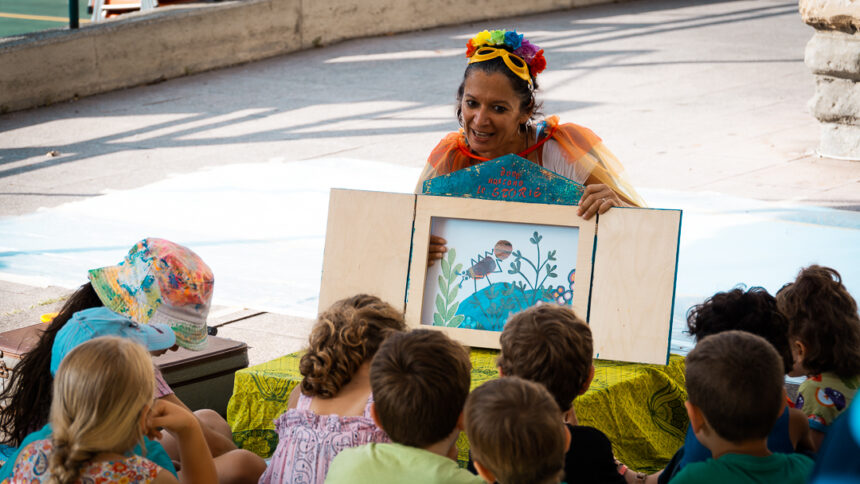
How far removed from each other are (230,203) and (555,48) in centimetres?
823

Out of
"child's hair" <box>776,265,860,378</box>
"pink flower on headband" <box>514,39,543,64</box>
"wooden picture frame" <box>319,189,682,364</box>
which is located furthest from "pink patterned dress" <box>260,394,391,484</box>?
"pink flower on headband" <box>514,39,543,64</box>

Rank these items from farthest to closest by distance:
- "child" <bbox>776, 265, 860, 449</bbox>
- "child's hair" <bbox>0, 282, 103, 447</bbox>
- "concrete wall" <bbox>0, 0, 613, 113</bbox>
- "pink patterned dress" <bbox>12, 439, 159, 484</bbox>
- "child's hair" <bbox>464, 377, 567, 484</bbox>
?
"concrete wall" <bbox>0, 0, 613, 113</bbox>
"child" <bbox>776, 265, 860, 449</bbox>
"child's hair" <bbox>0, 282, 103, 447</bbox>
"pink patterned dress" <bbox>12, 439, 159, 484</bbox>
"child's hair" <bbox>464, 377, 567, 484</bbox>

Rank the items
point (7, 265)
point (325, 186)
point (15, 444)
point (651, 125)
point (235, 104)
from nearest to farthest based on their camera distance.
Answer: point (15, 444), point (7, 265), point (325, 186), point (651, 125), point (235, 104)

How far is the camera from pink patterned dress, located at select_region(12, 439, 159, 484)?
2.59m

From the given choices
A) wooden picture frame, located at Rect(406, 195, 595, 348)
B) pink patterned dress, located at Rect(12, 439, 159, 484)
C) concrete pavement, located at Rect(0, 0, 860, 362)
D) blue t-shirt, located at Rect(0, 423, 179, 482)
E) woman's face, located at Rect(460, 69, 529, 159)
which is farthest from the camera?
concrete pavement, located at Rect(0, 0, 860, 362)

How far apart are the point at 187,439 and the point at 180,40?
1030 cm

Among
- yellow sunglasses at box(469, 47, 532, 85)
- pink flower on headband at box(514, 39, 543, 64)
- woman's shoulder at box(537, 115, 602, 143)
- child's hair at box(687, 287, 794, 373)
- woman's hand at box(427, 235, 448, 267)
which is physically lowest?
child's hair at box(687, 287, 794, 373)

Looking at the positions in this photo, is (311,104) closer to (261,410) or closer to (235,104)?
(235,104)

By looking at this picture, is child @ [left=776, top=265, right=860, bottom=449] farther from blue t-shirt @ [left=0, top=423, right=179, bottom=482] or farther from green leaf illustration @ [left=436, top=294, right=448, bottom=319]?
blue t-shirt @ [left=0, top=423, right=179, bottom=482]

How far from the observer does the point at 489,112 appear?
13.4 feet

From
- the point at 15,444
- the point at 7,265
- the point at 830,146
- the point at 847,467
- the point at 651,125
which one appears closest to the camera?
the point at 847,467

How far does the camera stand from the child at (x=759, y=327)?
3205 millimetres

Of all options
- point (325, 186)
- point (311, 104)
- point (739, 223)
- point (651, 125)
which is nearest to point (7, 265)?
point (325, 186)

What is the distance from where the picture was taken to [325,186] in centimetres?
Result: 827
